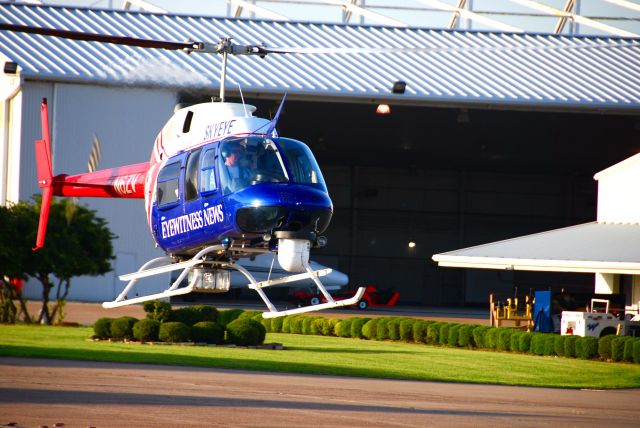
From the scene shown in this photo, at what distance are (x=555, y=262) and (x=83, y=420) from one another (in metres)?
22.7

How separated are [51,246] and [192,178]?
50.0ft

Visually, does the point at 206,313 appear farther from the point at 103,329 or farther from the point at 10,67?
the point at 10,67

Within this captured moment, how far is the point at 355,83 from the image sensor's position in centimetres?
4456

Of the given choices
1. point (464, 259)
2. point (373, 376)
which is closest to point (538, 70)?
point (464, 259)

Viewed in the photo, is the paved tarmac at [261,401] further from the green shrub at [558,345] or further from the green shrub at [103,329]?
the green shrub at [558,345]

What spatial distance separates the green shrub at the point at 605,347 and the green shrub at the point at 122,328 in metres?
12.2

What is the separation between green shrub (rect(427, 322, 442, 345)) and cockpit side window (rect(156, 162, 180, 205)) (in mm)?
15391

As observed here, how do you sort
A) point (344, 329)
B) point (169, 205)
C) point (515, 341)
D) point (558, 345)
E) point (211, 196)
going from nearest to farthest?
point (211, 196) → point (169, 205) → point (558, 345) → point (515, 341) → point (344, 329)

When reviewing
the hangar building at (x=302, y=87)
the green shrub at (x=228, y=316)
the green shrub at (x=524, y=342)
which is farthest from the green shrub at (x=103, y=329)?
the hangar building at (x=302, y=87)

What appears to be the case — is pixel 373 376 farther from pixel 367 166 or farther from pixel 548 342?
pixel 367 166

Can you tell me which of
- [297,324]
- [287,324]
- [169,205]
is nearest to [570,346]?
[297,324]

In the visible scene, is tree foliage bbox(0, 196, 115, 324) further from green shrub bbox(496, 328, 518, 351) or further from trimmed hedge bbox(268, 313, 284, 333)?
green shrub bbox(496, 328, 518, 351)

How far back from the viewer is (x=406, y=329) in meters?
32.4

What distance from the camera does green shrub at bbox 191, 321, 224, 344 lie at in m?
26.0
